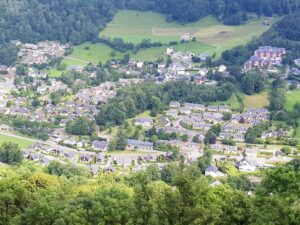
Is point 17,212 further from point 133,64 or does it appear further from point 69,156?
point 133,64

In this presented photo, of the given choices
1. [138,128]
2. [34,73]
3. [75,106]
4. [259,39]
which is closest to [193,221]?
[138,128]

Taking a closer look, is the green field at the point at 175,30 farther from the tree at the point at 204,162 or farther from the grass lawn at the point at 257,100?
the tree at the point at 204,162

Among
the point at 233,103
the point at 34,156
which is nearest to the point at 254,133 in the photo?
the point at 233,103

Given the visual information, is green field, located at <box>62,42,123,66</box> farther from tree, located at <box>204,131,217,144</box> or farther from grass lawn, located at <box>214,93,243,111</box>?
tree, located at <box>204,131,217,144</box>

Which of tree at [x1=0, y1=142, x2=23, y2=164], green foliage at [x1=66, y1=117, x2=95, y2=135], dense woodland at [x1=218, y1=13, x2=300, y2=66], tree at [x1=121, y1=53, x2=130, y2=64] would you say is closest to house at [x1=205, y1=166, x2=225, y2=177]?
green foliage at [x1=66, y1=117, x2=95, y2=135]

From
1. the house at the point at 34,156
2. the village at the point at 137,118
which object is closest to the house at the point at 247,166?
the village at the point at 137,118

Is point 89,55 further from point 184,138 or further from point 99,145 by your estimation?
point 184,138

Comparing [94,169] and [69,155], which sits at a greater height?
[94,169]
